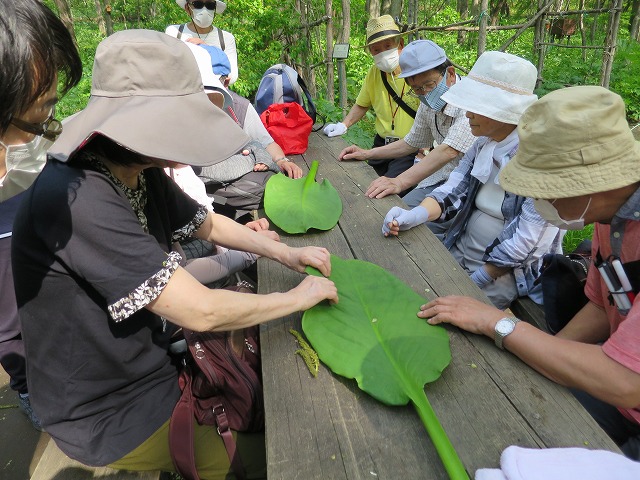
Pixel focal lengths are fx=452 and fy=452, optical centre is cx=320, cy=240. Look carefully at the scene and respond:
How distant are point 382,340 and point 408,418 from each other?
282 mm

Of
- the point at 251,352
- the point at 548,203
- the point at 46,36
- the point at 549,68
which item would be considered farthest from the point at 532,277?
the point at 549,68

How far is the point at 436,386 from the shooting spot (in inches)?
47.7

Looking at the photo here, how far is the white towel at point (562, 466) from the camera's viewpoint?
93cm

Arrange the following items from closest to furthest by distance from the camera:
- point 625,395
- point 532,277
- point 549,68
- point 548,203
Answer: point 625,395
point 548,203
point 532,277
point 549,68

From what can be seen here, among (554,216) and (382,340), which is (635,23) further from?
(382,340)

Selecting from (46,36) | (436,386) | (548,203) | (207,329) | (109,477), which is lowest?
(109,477)

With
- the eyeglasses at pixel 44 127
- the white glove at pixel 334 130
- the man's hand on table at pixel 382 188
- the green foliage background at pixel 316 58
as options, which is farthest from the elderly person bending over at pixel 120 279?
the green foliage background at pixel 316 58

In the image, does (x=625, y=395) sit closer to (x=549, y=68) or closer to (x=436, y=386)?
(x=436, y=386)

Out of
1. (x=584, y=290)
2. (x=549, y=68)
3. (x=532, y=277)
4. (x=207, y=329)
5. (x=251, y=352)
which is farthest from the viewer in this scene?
(x=549, y=68)

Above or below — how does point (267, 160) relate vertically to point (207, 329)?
below

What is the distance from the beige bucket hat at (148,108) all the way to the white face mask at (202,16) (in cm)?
366

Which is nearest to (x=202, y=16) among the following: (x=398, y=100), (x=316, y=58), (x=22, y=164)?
(x=398, y=100)

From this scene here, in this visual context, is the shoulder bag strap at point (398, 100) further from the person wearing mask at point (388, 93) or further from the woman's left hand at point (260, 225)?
the woman's left hand at point (260, 225)

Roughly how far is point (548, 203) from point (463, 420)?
0.71 m
